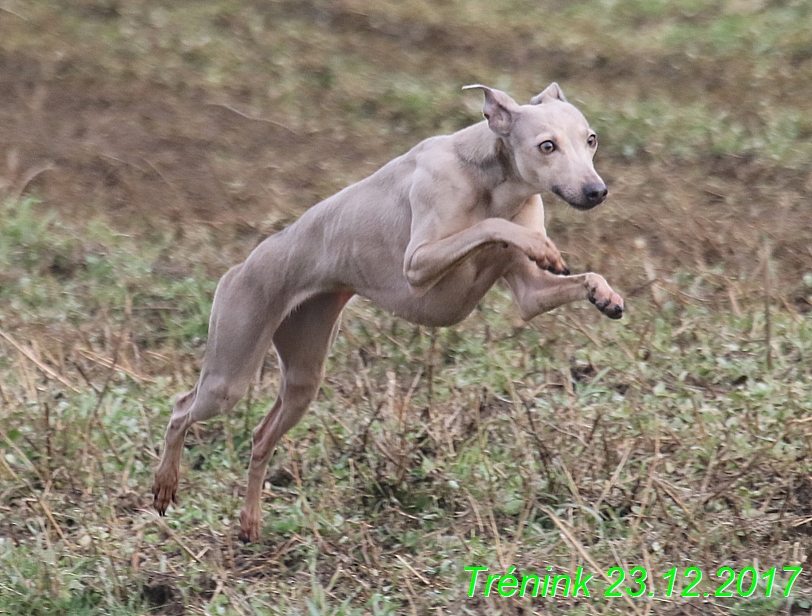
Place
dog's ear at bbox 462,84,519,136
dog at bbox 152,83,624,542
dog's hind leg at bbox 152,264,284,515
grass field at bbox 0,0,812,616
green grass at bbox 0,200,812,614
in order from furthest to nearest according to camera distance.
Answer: dog's hind leg at bbox 152,264,284,515, grass field at bbox 0,0,812,616, green grass at bbox 0,200,812,614, dog's ear at bbox 462,84,519,136, dog at bbox 152,83,624,542

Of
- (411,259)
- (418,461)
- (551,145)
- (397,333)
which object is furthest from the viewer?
(397,333)

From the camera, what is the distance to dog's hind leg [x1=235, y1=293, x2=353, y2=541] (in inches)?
246

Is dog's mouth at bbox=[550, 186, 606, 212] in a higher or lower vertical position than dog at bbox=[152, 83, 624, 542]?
higher

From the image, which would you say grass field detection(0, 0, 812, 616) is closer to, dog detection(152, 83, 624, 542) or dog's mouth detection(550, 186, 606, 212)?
dog detection(152, 83, 624, 542)

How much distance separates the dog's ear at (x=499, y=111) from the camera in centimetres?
514

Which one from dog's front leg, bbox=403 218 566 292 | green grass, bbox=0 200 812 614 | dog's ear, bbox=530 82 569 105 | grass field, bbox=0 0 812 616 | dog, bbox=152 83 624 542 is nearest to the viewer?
dog's front leg, bbox=403 218 566 292

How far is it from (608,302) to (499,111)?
3.06 ft

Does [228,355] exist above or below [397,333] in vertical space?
above

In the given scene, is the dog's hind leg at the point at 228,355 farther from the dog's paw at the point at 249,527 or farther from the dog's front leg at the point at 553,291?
the dog's front leg at the point at 553,291

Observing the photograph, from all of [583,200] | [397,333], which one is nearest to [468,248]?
[583,200]

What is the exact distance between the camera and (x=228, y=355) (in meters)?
6.13

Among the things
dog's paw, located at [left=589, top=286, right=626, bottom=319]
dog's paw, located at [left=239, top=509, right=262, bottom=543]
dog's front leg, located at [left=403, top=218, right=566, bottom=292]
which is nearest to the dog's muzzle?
dog's front leg, located at [left=403, top=218, right=566, bottom=292]

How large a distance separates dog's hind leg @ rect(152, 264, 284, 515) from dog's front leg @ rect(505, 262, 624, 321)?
4.23 feet

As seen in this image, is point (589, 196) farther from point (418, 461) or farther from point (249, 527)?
point (249, 527)
